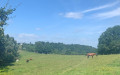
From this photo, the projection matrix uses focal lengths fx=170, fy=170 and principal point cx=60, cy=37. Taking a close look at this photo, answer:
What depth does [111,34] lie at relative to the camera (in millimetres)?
65438

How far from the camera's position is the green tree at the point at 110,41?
59841mm

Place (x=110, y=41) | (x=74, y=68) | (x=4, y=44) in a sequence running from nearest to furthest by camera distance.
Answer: (x=74, y=68), (x=4, y=44), (x=110, y=41)

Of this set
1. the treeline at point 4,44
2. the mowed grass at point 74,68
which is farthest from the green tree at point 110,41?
the treeline at point 4,44

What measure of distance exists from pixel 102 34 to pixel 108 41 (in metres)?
4.26

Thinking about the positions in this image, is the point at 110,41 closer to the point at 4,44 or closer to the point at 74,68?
the point at 4,44

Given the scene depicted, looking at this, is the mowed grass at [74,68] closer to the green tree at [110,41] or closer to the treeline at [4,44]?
the treeline at [4,44]

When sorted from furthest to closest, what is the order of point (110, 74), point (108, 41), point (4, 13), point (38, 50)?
1. point (38, 50)
2. point (108, 41)
3. point (4, 13)
4. point (110, 74)

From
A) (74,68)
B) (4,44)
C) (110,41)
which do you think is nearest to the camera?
(74,68)

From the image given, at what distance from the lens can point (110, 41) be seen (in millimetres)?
63375

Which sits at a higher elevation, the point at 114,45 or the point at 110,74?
the point at 114,45

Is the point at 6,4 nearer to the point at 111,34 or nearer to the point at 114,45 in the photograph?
the point at 114,45

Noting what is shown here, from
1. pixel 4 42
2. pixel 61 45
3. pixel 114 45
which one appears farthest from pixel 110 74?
pixel 61 45

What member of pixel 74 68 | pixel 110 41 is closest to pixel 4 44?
pixel 74 68

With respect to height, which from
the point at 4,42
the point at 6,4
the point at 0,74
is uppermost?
the point at 6,4
